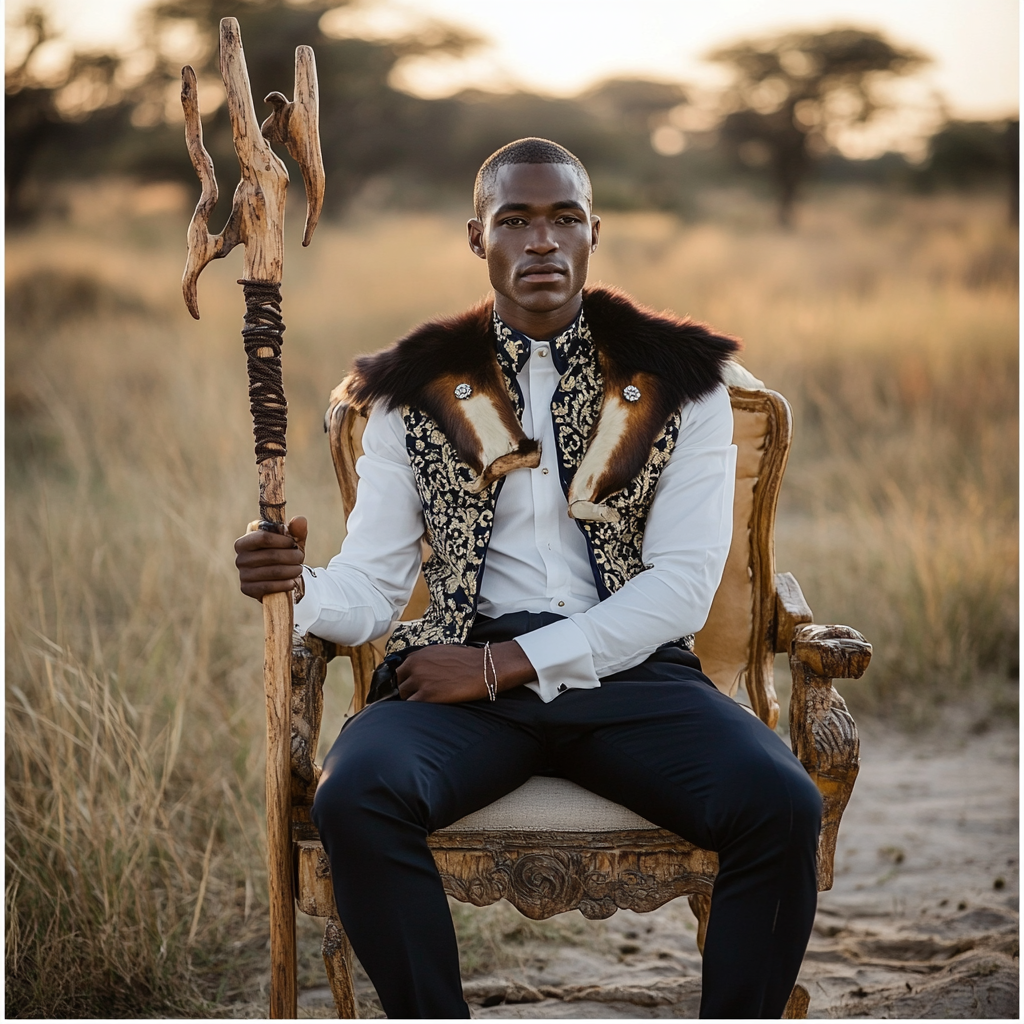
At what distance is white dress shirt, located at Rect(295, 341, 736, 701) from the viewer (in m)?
2.28

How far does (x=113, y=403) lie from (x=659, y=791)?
6.30 meters

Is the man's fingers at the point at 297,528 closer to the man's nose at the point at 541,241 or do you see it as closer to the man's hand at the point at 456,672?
the man's hand at the point at 456,672

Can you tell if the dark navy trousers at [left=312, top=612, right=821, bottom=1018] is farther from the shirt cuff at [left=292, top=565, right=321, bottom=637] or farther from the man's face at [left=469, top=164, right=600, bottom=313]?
the man's face at [left=469, top=164, right=600, bottom=313]

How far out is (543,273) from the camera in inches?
98.5

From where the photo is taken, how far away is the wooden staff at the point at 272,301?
2.09 m

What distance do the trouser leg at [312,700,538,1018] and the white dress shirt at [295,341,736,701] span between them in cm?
29

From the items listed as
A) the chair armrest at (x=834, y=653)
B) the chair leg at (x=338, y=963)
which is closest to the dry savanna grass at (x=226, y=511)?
the chair leg at (x=338, y=963)

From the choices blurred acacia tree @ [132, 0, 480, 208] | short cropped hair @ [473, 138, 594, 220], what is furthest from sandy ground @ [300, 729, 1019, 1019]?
blurred acacia tree @ [132, 0, 480, 208]

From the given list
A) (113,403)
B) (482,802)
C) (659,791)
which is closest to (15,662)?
(482,802)

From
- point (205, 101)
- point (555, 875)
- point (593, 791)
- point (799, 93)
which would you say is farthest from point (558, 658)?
point (799, 93)

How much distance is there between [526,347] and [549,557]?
0.51 meters

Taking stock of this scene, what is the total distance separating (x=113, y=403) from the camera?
7.51 metres

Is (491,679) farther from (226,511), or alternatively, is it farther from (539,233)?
(226,511)

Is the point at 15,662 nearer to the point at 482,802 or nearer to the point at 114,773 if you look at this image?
the point at 114,773
